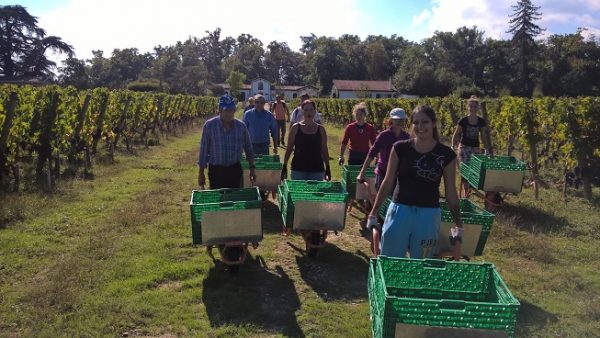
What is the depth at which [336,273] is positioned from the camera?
5957 millimetres

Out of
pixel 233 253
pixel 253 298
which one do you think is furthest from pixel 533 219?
pixel 253 298

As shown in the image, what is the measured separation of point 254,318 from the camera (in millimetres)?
4699

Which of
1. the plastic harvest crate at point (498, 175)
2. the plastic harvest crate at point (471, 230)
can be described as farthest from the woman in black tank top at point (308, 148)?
the plastic harvest crate at point (498, 175)

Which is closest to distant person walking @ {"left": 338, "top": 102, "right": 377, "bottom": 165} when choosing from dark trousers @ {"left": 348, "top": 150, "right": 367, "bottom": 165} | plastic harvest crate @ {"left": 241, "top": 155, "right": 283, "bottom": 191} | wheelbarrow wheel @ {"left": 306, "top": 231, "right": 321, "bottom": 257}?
dark trousers @ {"left": 348, "top": 150, "right": 367, "bottom": 165}

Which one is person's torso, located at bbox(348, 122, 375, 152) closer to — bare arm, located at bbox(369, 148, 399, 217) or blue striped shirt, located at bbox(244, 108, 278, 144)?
blue striped shirt, located at bbox(244, 108, 278, 144)

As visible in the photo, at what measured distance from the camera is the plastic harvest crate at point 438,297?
2.89 m

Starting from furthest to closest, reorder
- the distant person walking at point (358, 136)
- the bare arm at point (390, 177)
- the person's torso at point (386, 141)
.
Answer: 1. the distant person walking at point (358, 136)
2. the person's torso at point (386, 141)
3. the bare arm at point (390, 177)

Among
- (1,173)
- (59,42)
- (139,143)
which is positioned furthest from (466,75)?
(1,173)

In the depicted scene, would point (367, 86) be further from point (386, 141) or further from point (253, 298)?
point (253, 298)

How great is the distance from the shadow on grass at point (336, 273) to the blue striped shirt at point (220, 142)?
160cm

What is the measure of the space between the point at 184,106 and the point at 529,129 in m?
22.6

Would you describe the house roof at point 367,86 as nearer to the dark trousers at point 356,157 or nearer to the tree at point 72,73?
the tree at point 72,73

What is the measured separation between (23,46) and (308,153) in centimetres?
6170

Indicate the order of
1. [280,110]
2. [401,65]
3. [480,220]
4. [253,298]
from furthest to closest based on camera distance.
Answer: [401,65], [280,110], [480,220], [253,298]
